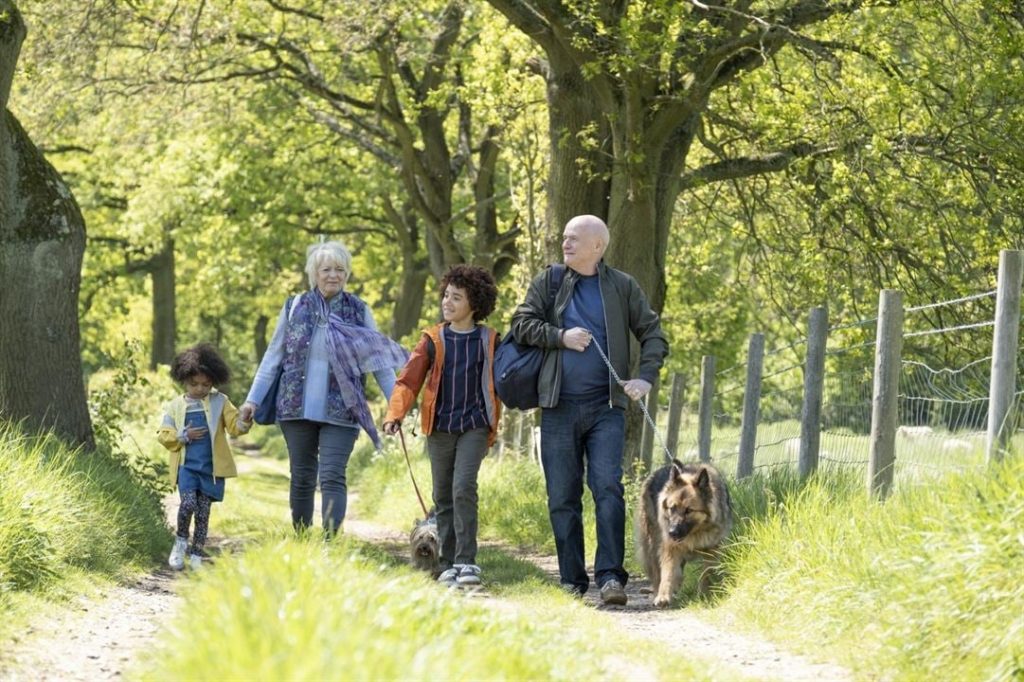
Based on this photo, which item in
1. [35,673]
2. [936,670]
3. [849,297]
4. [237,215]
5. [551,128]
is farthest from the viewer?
[237,215]

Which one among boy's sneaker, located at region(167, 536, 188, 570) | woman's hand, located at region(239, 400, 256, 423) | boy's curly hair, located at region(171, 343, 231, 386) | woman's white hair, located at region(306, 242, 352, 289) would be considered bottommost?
boy's sneaker, located at region(167, 536, 188, 570)

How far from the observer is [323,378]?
922 cm

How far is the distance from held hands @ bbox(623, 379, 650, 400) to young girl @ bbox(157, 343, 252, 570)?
117 inches

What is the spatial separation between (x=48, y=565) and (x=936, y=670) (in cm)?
454

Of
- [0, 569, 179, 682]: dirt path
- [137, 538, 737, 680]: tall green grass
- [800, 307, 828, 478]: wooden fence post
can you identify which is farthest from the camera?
[800, 307, 828, 478]: wooden fence post

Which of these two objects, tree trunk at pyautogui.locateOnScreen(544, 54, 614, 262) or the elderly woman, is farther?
tree trunk at pyautogui.locateOnScreen(544, 54, 614, 262)

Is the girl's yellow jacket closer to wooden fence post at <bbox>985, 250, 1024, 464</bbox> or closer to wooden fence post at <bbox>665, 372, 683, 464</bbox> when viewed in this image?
wooden fence post at <bbox>985, 250, 1024, 464</bbox>

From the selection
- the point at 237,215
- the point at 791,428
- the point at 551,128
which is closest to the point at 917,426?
the point at 791,428

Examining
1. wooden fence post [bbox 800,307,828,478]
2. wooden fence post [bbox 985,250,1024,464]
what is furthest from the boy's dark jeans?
wooden fence post [bbox 985,250,1024,464]

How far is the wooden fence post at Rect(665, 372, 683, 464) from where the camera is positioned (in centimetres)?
1546

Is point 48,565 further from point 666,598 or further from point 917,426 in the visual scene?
point 917,426

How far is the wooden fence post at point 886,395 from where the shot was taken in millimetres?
8383

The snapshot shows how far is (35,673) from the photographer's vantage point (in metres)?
5.96

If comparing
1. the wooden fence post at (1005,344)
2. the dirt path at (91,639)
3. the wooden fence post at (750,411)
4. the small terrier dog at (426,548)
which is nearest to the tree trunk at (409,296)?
the wooden fence post at (750,411)
